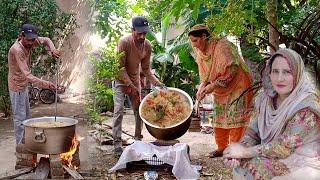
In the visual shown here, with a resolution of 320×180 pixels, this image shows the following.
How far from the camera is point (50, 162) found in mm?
4352

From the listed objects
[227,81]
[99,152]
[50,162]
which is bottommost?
[99,152]

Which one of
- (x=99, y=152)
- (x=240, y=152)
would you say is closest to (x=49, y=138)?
(x=99, y=152)

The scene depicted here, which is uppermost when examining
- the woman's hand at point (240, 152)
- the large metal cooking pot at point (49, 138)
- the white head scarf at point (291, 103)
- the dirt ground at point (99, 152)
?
the white head scarf at point (291, 103)

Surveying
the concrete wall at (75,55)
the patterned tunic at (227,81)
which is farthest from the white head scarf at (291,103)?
the concrete wall at (75,55)

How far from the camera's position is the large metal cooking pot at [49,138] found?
416cm

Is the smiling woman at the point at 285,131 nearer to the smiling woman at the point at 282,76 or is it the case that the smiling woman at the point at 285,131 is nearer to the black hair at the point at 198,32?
the smiling woman at the point at 282,76

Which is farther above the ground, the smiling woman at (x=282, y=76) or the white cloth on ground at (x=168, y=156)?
the smiling woman at (x=282, y=76)

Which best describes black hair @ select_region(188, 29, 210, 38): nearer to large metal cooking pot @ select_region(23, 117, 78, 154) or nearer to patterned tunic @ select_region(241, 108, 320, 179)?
large metal cooking pot @ select_region(23, 117, 78, 154)

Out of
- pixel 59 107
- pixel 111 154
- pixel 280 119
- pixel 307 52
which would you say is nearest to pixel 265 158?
pixel 280 119

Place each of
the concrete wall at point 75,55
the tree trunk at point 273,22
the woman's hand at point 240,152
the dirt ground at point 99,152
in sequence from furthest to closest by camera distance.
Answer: the concrete wall at point 75,55 < the dirt ground at point 99,152 < the tree trunk at point 273,22 < the woman's hand at point 240,152

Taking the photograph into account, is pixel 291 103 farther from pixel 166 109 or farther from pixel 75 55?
pixel 75 55

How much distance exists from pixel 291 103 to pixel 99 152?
3490 mm

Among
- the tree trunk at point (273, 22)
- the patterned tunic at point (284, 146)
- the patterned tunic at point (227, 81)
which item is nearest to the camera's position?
the patterned tunic at point (284, 146)

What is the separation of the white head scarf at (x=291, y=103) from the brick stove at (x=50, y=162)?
2.24 metres
